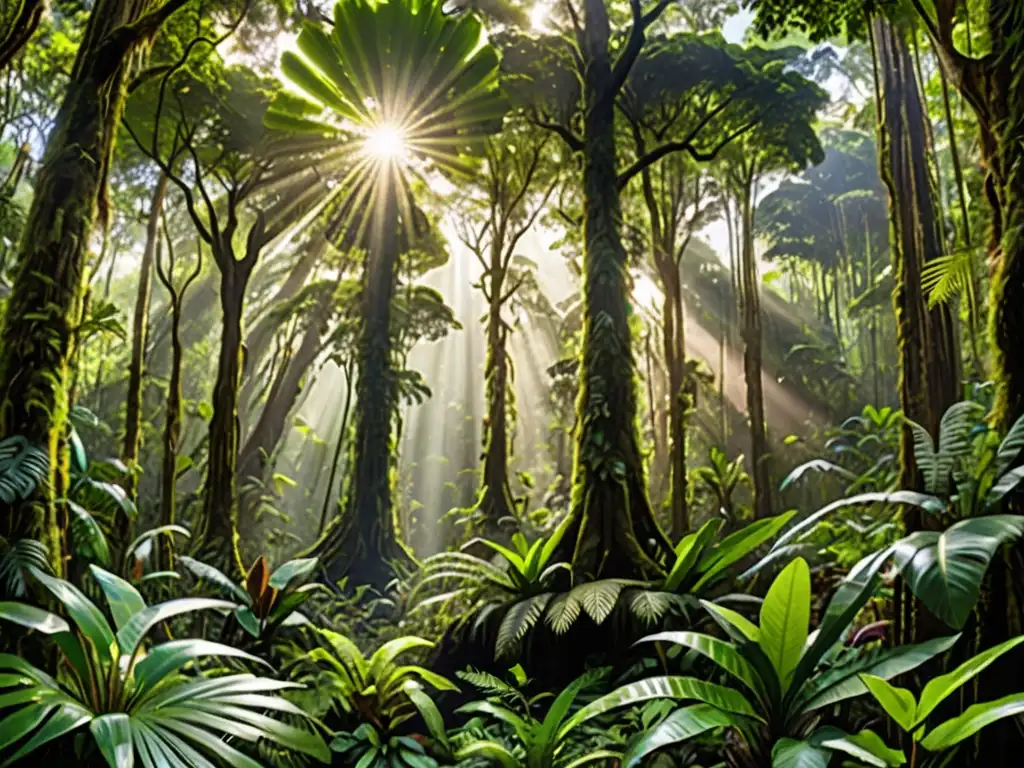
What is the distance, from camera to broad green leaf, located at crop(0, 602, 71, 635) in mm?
2488

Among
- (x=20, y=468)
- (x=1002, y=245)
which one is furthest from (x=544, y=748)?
(x=1002, y=245)

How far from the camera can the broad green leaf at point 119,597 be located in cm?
293

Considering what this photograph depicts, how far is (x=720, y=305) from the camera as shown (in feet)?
63.2

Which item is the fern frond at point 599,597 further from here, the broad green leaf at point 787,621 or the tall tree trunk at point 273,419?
the tall tree trunk at point 273,419

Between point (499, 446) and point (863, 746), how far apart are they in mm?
7674

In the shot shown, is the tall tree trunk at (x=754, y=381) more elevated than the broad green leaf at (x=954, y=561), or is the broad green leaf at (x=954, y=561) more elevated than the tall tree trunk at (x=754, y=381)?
the tall tree trunk at (x=754, y=381)

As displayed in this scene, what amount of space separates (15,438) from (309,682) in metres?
2.00

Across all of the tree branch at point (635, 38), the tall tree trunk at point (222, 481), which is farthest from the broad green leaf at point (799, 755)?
the tall tree trunk at point (222, 481)

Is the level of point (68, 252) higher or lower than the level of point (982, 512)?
higher

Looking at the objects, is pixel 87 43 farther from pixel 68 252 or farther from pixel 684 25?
→ pixel 684 25

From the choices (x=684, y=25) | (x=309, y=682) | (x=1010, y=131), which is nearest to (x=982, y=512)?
(x=1010, y=131)

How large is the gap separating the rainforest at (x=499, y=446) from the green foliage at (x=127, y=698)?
0.02 metres

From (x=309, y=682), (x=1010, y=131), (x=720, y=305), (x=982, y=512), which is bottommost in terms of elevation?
(x=309, y=682)

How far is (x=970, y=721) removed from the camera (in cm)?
193
